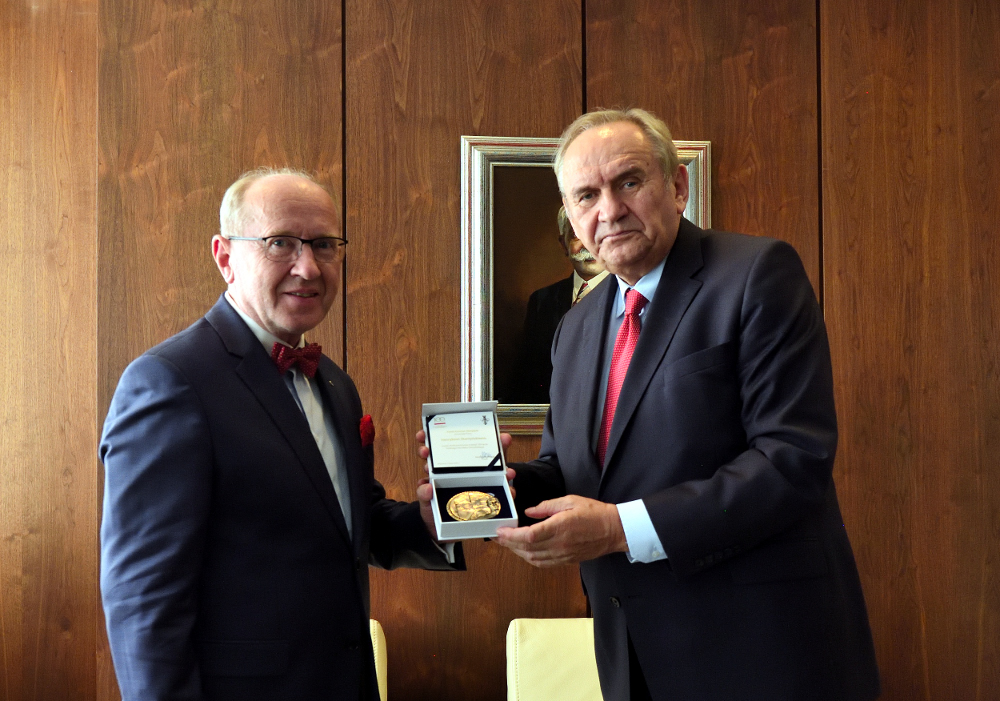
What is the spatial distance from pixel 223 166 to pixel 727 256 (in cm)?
234

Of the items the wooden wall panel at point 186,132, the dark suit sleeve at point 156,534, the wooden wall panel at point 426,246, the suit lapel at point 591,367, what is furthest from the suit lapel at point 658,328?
the wooden wall panel at point 186,132

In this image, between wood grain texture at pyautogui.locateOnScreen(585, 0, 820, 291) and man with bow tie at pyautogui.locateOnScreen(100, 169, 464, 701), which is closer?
man with bow tie at pyautogui.locateOnScreen(100, 169, 464, 701)

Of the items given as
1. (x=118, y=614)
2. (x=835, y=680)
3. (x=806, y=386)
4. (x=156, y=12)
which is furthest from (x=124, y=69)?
(x=835, y=680)

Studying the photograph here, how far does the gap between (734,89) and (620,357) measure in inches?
80.2

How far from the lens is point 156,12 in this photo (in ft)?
12.0

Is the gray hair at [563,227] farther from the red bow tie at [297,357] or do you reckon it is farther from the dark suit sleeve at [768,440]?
the red bow tie at [297,357]

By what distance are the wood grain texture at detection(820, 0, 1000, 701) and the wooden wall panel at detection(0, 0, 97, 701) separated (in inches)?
138

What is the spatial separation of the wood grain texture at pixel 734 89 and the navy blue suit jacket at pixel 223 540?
2.42 meters

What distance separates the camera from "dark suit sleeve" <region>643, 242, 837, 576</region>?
1.99 m

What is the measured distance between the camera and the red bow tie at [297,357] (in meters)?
2.12

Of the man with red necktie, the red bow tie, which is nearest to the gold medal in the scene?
the man with red necktie

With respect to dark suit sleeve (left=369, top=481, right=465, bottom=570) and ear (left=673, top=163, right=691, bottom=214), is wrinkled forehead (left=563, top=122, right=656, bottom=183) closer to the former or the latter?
ear (left=673, top=163, right=691, bottom=214)

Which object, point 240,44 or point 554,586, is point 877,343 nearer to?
point 554,586

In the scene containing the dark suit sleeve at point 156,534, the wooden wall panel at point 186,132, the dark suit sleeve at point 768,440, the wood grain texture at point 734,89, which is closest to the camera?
the dark suit sleeve at point 156,534
